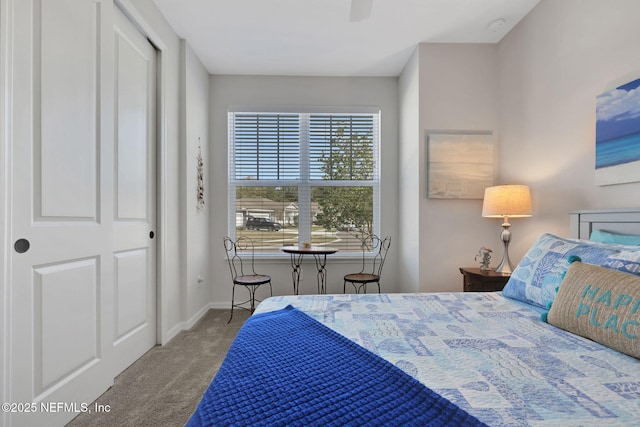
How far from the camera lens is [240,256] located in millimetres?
3711

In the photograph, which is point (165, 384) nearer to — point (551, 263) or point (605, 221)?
point (551, 263)

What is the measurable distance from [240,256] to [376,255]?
1.63 metres

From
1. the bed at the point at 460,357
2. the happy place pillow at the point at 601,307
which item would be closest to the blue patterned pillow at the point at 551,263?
the bed at the point at 460,357

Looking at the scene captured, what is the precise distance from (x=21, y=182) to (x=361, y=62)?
305 centimetres

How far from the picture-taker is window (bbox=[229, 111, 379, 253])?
12.3 ft

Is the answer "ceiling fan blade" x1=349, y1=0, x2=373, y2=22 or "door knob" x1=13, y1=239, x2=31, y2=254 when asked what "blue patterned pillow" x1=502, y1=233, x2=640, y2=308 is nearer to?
"ceiling fan blade" x1=349, y1=0, x2=373, y2=22

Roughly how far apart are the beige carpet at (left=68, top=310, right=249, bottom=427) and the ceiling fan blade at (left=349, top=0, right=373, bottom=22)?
2.33 m

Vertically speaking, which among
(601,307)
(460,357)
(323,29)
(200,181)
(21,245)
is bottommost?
(460,357)

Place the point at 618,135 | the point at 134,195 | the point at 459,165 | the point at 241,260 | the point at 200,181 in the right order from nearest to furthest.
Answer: the point at 618,135, the point at 134,195, the point at 459,165, the point at 200,181, the point at 241,260

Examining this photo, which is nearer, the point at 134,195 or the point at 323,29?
the point at 134,195

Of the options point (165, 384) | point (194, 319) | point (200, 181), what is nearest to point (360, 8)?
point (200, 181)

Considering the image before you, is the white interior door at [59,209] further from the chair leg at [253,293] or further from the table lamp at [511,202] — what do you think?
the table lamp at [511,202]

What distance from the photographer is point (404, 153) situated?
3492mm

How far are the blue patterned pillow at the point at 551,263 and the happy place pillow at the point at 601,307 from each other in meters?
0.15
